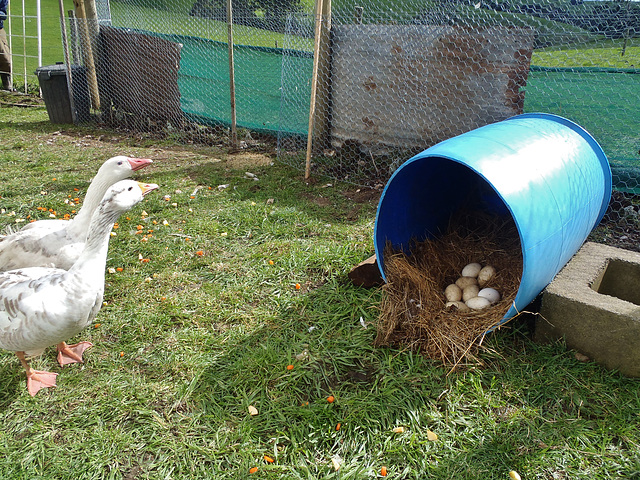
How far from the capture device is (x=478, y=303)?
3.03m

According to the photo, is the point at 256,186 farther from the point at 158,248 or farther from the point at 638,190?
the point at 638,190

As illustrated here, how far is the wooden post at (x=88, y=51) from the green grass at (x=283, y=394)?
21.2 ft

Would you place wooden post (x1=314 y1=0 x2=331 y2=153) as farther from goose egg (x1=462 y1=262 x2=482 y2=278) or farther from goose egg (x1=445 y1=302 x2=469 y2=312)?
goose egg (x1=445 y1=302 x2=469 y2=312)

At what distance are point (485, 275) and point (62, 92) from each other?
891 cm

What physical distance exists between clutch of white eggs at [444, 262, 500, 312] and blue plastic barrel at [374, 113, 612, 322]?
0.32m

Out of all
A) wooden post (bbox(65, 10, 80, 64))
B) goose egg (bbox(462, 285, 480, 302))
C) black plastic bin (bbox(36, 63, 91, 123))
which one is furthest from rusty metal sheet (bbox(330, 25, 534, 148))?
wooden post (bbox(65, 10, 80, 64))

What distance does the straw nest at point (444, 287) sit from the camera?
2.84 metres

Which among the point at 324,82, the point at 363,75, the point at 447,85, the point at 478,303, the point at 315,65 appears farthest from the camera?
the point at 324,82

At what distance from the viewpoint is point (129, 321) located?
10.8ft

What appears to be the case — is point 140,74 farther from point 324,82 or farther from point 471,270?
point 471,270

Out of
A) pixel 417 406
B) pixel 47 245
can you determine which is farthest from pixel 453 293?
pixel 47 245

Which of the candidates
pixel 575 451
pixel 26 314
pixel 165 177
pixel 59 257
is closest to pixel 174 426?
pixel 26 314

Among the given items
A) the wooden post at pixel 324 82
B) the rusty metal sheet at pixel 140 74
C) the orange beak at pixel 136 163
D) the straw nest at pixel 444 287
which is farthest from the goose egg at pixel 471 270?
the rusty metal sheet at pixel 140 74

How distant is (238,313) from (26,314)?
1.35 metres
